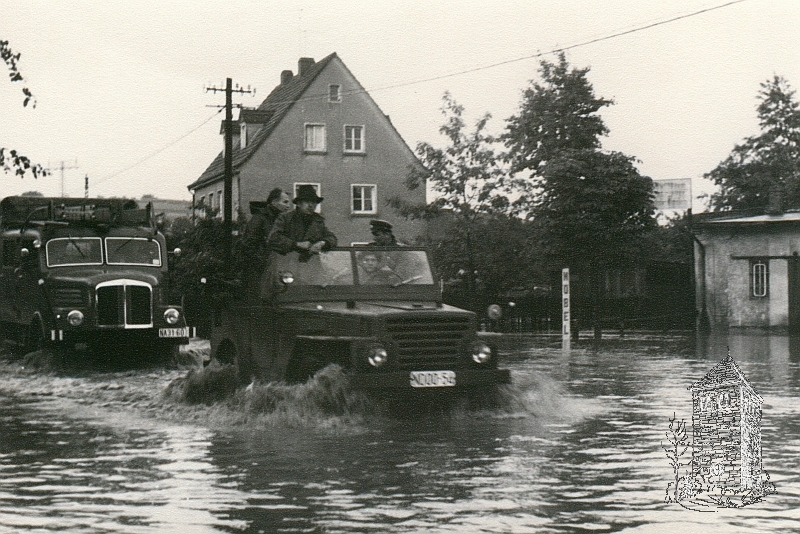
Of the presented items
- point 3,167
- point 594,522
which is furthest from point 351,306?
point 594,522

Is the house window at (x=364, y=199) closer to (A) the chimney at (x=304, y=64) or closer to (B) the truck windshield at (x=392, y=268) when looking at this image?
(A) the chimney at (x=304, y=64)

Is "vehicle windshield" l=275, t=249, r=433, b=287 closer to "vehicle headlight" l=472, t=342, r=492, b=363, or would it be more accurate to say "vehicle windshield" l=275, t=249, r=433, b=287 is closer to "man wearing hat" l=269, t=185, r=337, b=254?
"man wearing hat" l=269, t=185, r=337, b=254

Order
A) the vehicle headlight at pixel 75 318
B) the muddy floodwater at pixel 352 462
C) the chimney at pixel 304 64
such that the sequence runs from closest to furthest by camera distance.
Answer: the muddy floodwater at pixel 352 462 < the vehicle headlight at pixel 75 318 < the chimney at pixel 304 64

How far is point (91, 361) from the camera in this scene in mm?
21266

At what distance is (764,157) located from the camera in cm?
7144

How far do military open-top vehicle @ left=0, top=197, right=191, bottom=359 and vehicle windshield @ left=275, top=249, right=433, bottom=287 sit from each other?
7655mm

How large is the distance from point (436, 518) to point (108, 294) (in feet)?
45.0

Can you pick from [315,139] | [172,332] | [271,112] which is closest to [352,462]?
[172,332]

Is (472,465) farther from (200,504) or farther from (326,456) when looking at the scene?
(200,504)

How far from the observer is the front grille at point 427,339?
Answer: 39.7 feet

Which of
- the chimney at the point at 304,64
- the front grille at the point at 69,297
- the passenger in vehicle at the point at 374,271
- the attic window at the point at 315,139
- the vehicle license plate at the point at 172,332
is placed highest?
the chimney at the point at 304,64

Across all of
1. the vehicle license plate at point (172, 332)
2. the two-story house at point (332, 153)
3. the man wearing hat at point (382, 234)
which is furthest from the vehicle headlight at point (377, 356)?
the two-story house at point (332, 153)

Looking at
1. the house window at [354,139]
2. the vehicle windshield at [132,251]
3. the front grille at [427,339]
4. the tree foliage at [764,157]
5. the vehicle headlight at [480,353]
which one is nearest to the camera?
the front grille at [427,339]

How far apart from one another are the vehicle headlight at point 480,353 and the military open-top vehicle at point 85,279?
919 centimetres
